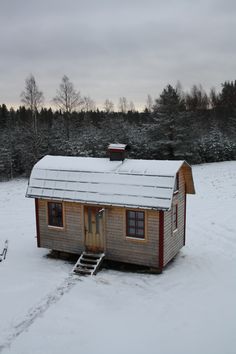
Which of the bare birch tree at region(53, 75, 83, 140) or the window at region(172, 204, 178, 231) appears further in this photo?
the bare birch tree at region(53, 75, 83, 140)

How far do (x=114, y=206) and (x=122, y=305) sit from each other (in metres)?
4.15

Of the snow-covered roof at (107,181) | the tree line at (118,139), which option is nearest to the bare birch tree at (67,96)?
the tree line at (118,139)

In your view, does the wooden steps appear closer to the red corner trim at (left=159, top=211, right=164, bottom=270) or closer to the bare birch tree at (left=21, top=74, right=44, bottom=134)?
the red corner trim at (left=159, top=211, right=164, bottom=270)

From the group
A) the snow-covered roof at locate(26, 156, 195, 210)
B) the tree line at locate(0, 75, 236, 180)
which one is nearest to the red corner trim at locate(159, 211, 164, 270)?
the snow-covered roof at locate(26, 156, 195, 210)

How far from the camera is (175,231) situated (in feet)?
50.7

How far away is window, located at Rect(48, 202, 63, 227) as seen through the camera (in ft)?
52.2

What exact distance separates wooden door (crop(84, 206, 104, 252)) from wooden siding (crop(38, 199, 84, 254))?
11.0 inches

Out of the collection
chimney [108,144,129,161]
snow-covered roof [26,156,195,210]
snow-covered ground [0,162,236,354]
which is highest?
chimney [108,144,129,161]

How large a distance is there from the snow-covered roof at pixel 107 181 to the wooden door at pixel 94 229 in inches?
24.6

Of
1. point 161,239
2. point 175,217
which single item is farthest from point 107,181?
point 175,217

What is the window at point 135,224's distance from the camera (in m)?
14.3

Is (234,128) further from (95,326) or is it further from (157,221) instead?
(95,326)

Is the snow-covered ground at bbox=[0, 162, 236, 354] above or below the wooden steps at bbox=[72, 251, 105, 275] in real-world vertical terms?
below

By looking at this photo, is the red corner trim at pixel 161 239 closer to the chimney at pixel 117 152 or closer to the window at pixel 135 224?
the window at pixel 135 224
